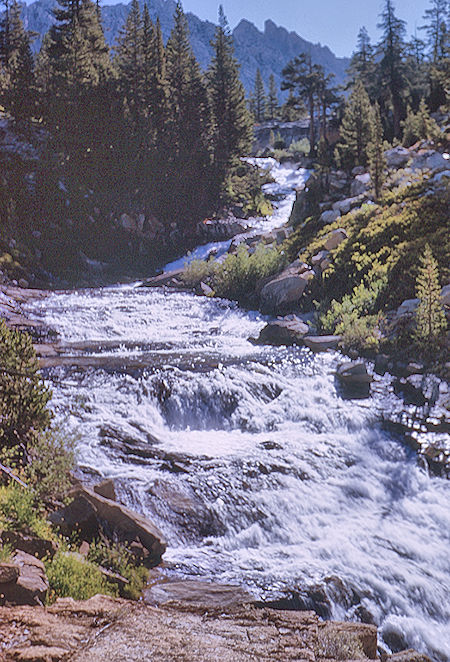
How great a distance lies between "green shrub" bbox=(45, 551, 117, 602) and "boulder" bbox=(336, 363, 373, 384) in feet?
25.7

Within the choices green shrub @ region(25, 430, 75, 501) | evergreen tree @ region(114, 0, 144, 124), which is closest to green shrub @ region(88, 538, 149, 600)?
green shrub @ region(25, 430, 75, 501)

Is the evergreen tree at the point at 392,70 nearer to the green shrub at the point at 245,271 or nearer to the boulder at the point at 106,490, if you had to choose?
the green shrub at the point at 245,271

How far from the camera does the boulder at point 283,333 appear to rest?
14477 mm

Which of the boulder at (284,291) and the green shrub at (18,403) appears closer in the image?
the green shrub at (18,403)

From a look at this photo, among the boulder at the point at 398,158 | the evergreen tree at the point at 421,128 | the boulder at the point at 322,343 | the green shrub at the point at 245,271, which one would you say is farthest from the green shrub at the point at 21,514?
the evergreen tree at the point at 421,128

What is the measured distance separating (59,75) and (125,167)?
6.87m

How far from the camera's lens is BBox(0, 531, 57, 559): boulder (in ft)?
15.6

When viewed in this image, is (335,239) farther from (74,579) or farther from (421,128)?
(74,579)

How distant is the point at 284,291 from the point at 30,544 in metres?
13.7

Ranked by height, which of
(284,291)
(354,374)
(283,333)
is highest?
(284,291)

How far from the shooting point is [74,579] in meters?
4.61

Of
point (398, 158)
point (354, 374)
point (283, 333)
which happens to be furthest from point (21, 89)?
point (354, 374)

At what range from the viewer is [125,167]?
1288 inches

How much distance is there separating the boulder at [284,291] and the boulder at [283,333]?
2.14 meters
